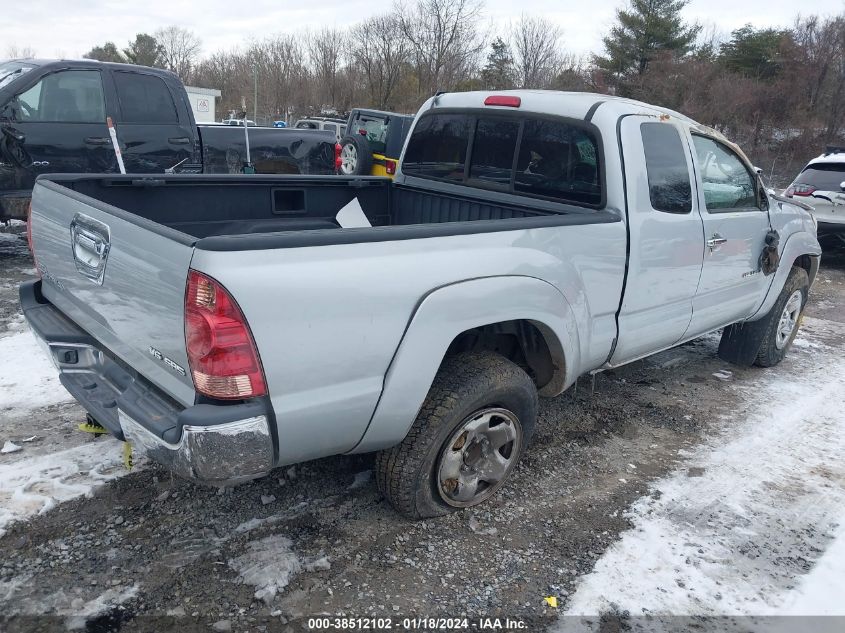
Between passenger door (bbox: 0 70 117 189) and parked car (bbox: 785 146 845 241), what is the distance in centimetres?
962

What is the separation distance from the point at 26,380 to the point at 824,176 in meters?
10.7

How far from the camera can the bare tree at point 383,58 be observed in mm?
38228

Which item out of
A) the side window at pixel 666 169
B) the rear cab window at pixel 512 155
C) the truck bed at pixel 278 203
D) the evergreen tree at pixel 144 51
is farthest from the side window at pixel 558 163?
the evergreen tree at pixel 144 51

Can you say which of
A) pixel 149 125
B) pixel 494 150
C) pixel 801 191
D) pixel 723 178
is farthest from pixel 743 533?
pixel 801 191

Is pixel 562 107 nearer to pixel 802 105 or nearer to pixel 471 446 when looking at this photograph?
pixel 471 446

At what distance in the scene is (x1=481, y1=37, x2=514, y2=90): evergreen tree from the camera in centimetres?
3988

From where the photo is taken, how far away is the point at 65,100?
6.95 metres

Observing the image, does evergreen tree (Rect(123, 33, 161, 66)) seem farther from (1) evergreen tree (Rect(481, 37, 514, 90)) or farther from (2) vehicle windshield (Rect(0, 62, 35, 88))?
(2) vehicle windshield (Rect(0, 62, 35, 88))

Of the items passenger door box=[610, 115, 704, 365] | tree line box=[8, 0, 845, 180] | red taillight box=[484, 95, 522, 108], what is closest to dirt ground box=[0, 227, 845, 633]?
passenger door box=[610, 115, 704, 365]

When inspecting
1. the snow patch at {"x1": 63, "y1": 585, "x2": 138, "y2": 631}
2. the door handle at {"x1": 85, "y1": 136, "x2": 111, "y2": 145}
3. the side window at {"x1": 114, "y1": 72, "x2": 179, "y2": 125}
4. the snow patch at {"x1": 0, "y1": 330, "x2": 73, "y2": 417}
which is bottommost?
the snow patch at {"x1": 63, "y1": 585, "x2": 138, "y2": 631}

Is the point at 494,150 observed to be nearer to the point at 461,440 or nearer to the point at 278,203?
the point at 278,203

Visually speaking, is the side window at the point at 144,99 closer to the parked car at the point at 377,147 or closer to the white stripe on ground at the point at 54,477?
the parked car at the point at 377,147

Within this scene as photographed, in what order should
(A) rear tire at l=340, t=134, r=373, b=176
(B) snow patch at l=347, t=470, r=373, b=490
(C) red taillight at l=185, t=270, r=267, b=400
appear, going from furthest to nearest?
1. (A) rear tire at l=340, t=134, r=373, b=176
2. (B) snow patch at l=347, t=470, r=373, b=490
3. (C) red taillight at l=185, t=270, r=267, b=400

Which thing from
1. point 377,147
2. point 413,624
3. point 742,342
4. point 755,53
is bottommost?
point 413,624
